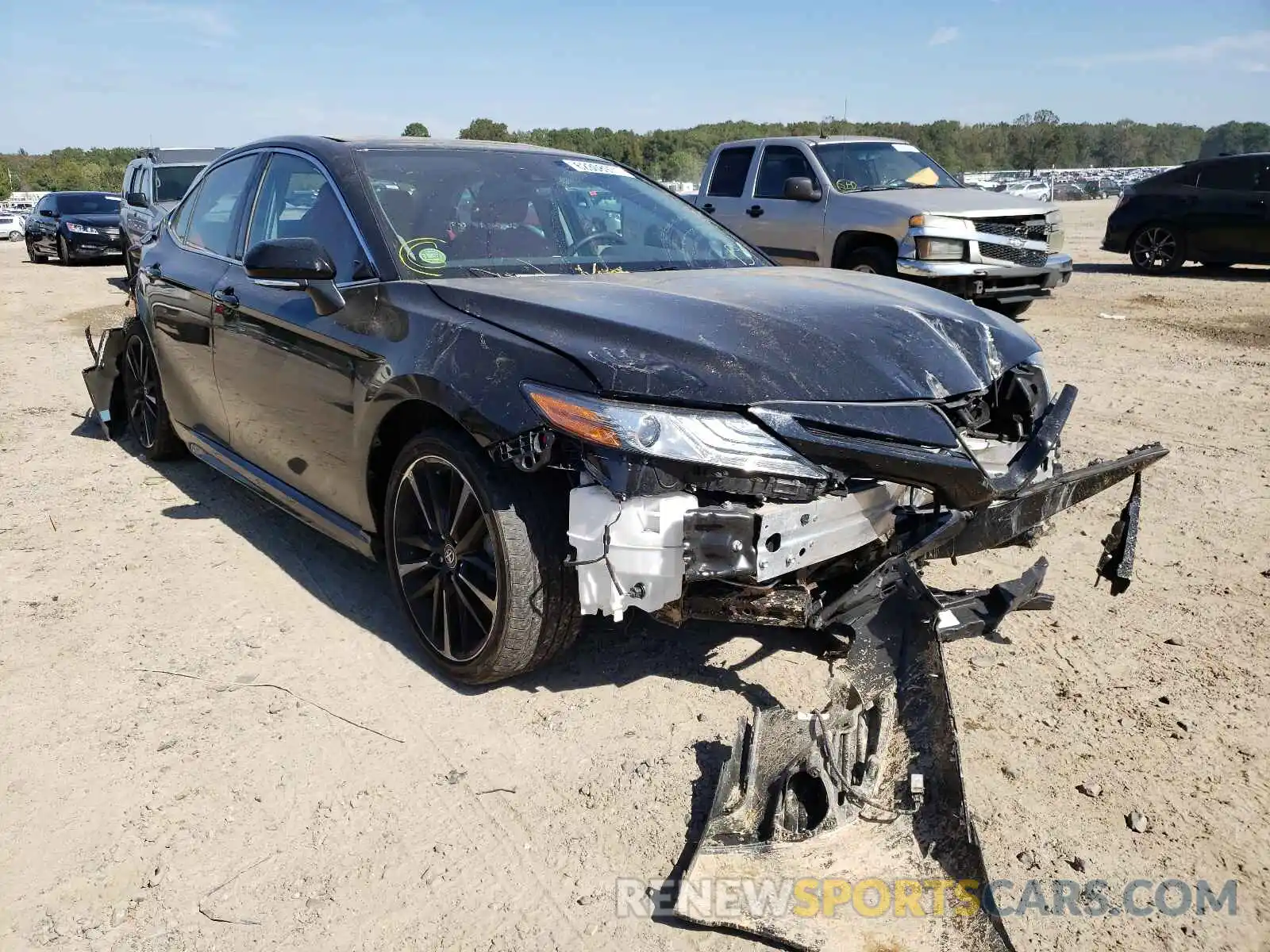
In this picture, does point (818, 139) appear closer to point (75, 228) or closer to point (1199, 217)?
point (1199, 217)

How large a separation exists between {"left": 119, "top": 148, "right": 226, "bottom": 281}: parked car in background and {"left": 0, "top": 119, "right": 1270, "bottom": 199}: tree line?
33144 mm

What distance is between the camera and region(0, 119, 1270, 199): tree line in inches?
2264

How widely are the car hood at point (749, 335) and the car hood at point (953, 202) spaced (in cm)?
671

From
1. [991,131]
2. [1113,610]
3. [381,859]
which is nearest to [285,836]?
[381,859]

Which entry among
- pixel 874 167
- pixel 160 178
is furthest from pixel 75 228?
pixel 874 167

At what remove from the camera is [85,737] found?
10.2 ft

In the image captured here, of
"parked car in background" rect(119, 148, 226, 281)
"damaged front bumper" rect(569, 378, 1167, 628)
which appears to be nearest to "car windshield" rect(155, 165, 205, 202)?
"parked car in background" rect(119, 148, 226, 281)

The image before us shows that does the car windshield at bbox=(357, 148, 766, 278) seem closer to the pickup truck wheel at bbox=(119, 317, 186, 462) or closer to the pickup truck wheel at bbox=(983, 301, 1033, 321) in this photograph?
the pickup truck wheel at bbox=(119, 317, 186, 462)

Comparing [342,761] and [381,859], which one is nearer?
[381,859]

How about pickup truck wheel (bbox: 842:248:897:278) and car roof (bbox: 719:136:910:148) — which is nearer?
pickup truck wheel (bbox: 842:248:897:278)

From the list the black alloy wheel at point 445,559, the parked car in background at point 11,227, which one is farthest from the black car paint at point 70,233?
the black alloy wheel at point 445,559

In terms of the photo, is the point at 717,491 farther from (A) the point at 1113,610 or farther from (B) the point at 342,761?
(A) the point at 1113,610

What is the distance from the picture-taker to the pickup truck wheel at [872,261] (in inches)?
390

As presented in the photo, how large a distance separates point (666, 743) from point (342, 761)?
969 millimetres
